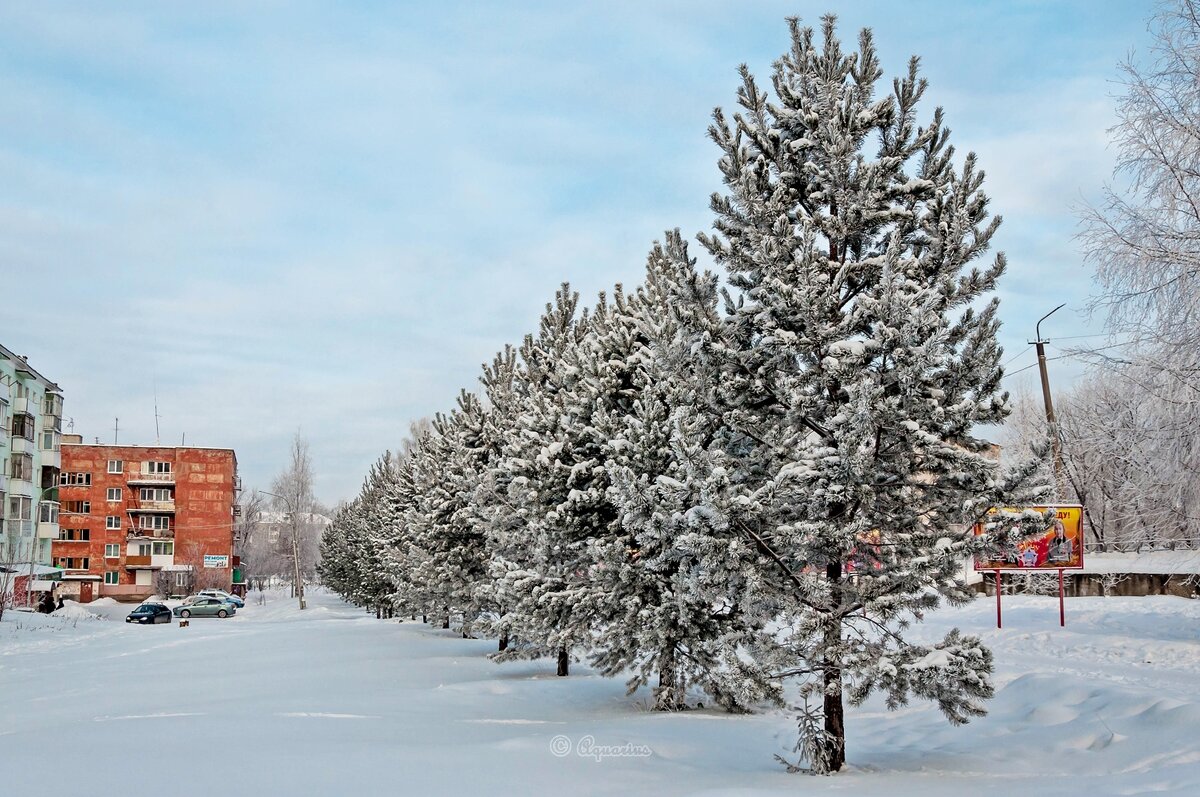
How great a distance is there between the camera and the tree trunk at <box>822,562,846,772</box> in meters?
9.54

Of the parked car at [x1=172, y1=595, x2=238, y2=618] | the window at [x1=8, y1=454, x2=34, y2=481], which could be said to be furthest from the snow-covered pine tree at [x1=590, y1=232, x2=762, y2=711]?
the parked car at [x1=172, y1=595, x2=238, y2=618]

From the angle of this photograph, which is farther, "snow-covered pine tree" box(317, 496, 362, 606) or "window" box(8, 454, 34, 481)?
"snow-covered pine tree" box(317, 496, 362, 606)

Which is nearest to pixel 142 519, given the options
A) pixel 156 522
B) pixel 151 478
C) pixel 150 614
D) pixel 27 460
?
pixel 156 522

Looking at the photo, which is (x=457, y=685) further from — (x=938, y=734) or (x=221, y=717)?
(x=938, y=734)

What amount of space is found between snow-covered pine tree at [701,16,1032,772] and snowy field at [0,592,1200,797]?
59.4 inches

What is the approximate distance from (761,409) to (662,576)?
5291mm

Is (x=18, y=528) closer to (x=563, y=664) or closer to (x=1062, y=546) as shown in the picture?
(x=563, y=664)

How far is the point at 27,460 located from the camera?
192 feet

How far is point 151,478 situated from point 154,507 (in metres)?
2.87

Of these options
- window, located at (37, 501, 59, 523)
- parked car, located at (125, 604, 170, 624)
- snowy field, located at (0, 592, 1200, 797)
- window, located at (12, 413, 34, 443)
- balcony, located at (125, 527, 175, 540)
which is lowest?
parked car, located at (125, 604, 170, 624)

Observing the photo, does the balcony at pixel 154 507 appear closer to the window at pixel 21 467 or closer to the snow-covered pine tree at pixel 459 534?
the window at pixel 21 467

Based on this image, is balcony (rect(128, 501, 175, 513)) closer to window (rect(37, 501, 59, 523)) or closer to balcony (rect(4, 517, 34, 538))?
window (rect(37, 501, 59, 523))

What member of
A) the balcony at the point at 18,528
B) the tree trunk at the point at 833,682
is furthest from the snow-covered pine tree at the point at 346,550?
the tree trunk at the point at 833,682

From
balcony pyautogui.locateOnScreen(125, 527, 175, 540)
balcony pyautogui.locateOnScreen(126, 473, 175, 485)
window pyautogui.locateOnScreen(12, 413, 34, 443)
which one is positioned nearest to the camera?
window pyautogui.locateOnScreen(12, 413, 34, 443)
